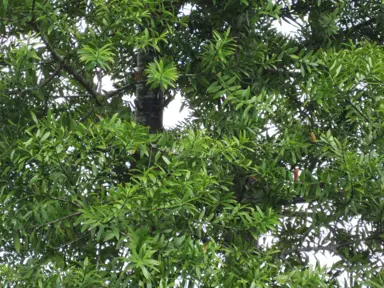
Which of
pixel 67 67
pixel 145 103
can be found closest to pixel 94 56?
pixel 67 67

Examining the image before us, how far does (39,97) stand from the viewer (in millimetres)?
5809

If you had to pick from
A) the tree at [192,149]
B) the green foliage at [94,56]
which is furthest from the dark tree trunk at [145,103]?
the green foliage at [94,56]

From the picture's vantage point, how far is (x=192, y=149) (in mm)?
5227

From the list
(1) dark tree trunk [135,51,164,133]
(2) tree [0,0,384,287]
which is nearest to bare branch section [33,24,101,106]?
(2) tree [0,0,384,287]

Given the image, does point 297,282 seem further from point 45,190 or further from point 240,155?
point 45,190

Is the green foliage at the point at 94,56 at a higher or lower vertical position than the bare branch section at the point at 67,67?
lower

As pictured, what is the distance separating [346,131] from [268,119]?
669 mm

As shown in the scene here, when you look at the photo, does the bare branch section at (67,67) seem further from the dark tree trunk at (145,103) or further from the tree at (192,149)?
the dark tree trunk at (145,103)

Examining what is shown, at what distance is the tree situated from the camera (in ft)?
16.6

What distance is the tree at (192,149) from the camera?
5062 millimetres

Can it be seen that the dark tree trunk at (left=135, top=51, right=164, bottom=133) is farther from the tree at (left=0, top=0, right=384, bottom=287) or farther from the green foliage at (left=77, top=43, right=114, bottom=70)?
the green foliage at (left=77, top=43, right=114, bottom=70)

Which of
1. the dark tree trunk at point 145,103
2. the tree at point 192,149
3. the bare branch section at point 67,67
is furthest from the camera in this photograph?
the dark tree trunk at point 145,103

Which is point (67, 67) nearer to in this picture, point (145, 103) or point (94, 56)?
point (94, 56)

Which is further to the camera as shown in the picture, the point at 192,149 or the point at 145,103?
the point at 145,103
